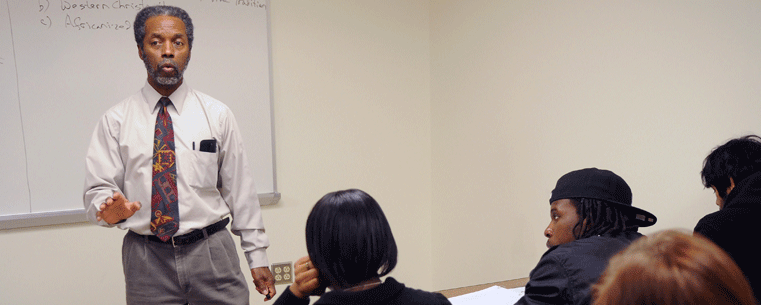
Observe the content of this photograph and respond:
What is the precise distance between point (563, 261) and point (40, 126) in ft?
7.25

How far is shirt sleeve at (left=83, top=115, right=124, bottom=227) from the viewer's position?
61.1 inches

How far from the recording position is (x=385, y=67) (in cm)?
325

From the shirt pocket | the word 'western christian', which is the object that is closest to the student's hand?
the shirt pocket

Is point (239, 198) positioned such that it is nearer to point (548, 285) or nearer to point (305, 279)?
point (305, 279)

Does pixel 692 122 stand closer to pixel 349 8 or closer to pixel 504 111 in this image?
pixel 504 111

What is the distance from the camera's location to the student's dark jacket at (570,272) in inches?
48.7

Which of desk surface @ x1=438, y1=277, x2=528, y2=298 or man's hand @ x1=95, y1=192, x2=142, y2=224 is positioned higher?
man's hand @ x1=95, y1=192, x2=142, y2=224

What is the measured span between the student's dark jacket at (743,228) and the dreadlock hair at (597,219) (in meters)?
0.31

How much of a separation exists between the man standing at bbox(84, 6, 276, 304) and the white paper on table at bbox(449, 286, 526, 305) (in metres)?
0.60

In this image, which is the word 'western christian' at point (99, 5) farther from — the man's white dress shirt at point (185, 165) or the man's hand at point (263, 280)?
the man's hand at point (263, 280)

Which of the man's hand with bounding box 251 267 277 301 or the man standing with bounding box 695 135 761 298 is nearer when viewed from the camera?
the man standing with bounding box 695 135 761 298

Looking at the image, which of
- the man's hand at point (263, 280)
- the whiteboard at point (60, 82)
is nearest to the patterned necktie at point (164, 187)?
the man's hand at point (263, 280)

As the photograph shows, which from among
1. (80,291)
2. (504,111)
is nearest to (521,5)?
(504,111)

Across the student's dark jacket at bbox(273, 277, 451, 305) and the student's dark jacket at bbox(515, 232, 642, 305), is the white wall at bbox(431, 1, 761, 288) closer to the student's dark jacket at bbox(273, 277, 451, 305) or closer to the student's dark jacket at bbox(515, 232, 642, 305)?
the student's dark jacket at bbox(515, 232, 642, 305)
